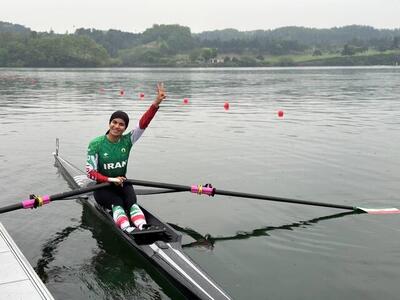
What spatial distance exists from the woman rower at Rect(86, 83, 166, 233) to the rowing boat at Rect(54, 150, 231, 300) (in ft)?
1.15

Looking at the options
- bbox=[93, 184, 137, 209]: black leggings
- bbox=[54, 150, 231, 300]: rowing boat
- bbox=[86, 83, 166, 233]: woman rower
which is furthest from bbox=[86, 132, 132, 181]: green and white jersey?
bbox=[54, 150, 231, 300]: rowing boat

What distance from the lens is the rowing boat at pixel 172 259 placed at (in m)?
6.70

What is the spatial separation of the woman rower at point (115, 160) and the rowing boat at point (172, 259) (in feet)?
1.15

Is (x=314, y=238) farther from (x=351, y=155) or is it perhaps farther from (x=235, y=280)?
(x=351, y=155)

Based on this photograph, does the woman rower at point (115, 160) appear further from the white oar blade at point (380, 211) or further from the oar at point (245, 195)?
the white oar blade at point (380, 211)

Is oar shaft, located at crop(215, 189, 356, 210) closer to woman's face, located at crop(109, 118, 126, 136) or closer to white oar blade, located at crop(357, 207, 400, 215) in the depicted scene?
white oar blade, located at crop(357, 207, 400, 215)

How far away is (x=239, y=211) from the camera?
11.7 metres

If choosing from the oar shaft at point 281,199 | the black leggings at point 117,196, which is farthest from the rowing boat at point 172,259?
the oar shaft at point 281,199

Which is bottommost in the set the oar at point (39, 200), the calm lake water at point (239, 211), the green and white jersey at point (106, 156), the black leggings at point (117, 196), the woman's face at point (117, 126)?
the calm lake water at point (239, 211)

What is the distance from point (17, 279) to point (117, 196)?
3273 mm

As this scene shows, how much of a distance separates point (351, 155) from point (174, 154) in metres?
7.01

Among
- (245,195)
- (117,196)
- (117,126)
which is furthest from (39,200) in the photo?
(245,195)

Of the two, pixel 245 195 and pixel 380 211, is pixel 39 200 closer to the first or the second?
pixel 245 195

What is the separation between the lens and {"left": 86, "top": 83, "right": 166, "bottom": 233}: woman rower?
30.2 feet
